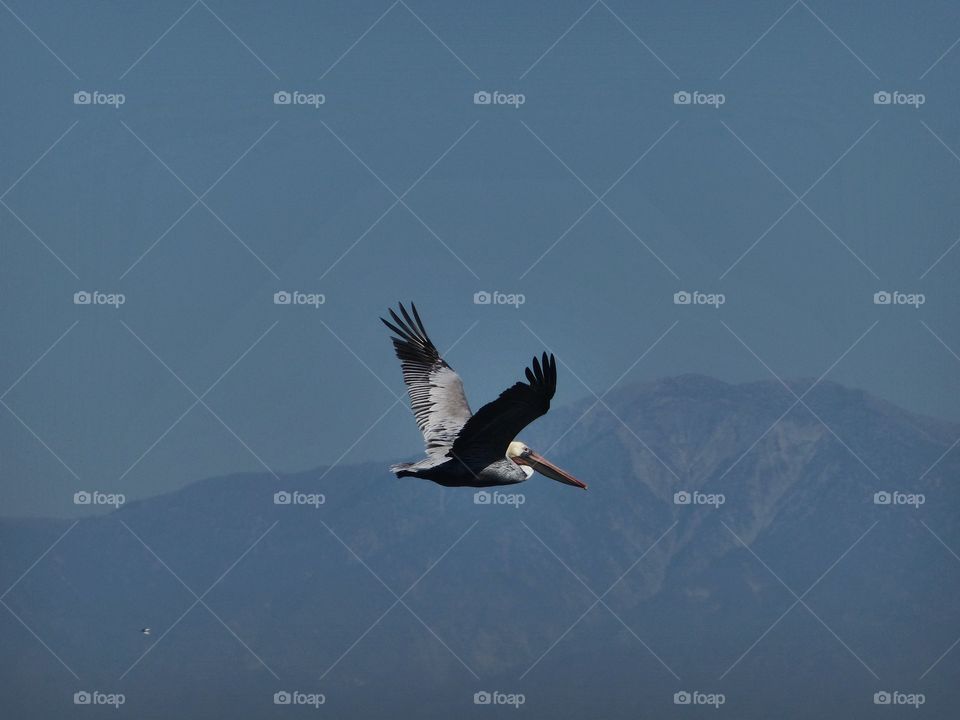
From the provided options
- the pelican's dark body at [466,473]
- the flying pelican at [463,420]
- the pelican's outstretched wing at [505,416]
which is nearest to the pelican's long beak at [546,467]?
the flying pelican at [463,420]

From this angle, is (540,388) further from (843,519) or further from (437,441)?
(843,519)

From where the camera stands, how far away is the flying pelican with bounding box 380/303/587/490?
1222 centimetres

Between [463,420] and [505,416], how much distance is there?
1385mm

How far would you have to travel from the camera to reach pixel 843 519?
62.8ft

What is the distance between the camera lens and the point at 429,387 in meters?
14.3

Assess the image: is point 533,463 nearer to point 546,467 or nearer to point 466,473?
point 546,467

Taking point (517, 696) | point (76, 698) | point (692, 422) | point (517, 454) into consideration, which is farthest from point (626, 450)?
point (76, 698)

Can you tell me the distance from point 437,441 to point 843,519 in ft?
25.1

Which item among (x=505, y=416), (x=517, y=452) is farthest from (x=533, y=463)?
(x=505, y=416)

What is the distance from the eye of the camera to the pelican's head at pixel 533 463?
1452 cm

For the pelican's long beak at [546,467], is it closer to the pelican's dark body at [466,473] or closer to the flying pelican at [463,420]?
the flying pelican at [463,420]

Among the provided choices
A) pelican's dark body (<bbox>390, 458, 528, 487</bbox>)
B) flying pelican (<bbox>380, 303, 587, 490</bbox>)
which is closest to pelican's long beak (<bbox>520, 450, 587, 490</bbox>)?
flying pelican (<bbox>380, 303, 587, 490</bbox>)

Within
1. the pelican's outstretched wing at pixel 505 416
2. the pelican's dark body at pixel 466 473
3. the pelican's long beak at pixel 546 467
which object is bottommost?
the pelican's dark body at pixel 466 473

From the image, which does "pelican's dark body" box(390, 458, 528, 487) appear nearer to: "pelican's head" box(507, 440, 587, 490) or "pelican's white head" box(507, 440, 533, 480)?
"pelican's head" box(507, 440, 587, 490)
